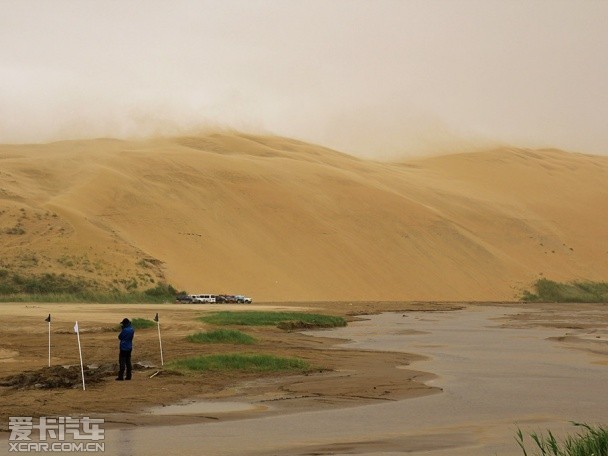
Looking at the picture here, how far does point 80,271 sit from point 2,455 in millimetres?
47840

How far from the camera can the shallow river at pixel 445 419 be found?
544 inches

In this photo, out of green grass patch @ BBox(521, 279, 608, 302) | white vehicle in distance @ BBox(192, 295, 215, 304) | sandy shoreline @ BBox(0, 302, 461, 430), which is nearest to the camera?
sandy shoreline @ BBox(0, 302, 461, 430)

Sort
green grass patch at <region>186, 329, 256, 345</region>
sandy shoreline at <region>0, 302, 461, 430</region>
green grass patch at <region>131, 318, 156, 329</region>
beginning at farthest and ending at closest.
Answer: green grass patch at <region>131, 318, 156, 329</region> < green grass patch at <region>186, 329, 256, 345</region> < sandy shoreline at <region>0, 302, 461, 430</region>

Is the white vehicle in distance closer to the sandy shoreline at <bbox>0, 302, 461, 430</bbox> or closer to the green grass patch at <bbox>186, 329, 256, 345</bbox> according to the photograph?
the sandy shoreline at <bbox>0, 302, 461, 430</bbox>

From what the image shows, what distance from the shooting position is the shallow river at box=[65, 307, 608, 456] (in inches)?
544

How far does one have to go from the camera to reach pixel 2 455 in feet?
41.3

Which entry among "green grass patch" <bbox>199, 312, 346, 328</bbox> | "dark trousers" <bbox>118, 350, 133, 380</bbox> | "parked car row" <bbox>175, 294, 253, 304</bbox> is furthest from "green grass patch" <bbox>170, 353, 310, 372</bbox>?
"parked car row" <bbox>175, 294, 253, 304</bbox>

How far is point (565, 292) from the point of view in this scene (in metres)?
84.9

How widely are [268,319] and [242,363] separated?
18668 mm

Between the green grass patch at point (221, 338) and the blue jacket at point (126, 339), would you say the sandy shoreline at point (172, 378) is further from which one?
the blue jacket at point (126, 339)

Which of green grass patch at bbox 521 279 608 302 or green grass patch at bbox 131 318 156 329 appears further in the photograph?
green grass patch at bbox 521 279 608 302

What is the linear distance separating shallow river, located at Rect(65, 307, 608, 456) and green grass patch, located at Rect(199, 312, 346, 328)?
11.6m

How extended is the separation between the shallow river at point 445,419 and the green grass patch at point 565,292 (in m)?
54.3

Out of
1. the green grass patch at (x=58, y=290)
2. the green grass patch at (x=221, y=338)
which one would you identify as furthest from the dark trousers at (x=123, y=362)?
the green grass patch at (x=58, y=290)
